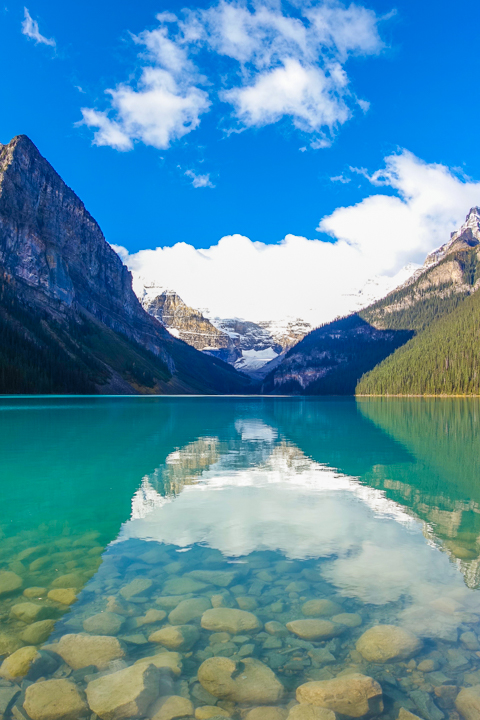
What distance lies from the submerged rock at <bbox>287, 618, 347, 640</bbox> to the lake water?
1.0 inches

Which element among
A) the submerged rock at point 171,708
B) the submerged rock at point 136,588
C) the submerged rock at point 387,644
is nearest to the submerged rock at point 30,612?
the submerged rock at point 136,588

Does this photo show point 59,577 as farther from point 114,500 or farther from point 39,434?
point 39,434

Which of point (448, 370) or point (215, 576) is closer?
point (215, 576)

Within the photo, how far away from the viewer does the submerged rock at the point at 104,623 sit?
7375 mm

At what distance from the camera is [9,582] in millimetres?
9297

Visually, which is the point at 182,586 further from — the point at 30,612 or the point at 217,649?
the point at 30,612

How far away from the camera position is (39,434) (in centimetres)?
3891

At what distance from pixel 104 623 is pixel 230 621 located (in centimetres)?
217

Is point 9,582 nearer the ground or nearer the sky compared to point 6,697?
nearer the ground

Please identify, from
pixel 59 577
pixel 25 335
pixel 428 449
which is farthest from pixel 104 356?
pixel 59 577

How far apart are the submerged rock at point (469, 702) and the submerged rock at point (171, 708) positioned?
3.42 meters

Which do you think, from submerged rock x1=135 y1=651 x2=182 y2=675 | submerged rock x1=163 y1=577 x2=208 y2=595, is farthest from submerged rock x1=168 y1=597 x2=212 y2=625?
submerged rock x1=135 y1=651 x2=182 y2=675

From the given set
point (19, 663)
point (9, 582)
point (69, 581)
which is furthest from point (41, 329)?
point (19, 663)

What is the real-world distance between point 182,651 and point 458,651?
14.0 feet
